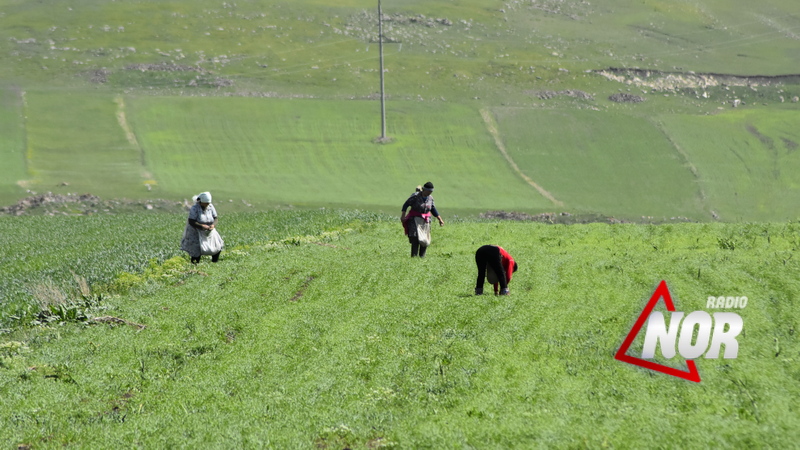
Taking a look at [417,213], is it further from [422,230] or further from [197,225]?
[197,225]

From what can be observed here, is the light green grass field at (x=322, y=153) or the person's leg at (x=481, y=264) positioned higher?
the person's leg at (x=481, y=264)

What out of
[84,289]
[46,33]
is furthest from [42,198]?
[46,33]

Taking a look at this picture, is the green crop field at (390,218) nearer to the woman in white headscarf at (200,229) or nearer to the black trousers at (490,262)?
the black trousers at (490,262)

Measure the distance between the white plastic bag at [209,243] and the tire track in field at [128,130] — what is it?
39.2m

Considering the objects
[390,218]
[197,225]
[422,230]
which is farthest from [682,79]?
[197,225]

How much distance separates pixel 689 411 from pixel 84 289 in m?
17.7

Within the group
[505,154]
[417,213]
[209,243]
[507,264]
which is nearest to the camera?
[507,264]

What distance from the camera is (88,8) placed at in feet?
345

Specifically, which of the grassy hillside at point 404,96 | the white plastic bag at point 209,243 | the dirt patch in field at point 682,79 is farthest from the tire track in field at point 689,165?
the white plastic bag at point 209,243

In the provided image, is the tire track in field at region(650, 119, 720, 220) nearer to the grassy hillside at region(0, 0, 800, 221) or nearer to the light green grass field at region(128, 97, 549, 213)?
the grassy hillside at region(0, 0, 800, 221)

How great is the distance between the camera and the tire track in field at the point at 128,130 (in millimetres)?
64500

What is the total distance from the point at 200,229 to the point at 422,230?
23.3ft

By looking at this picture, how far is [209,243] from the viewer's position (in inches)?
1012

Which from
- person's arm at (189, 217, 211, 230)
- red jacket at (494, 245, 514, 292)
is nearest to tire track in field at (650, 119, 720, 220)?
red jacket at (494, 245, 514, 292)
